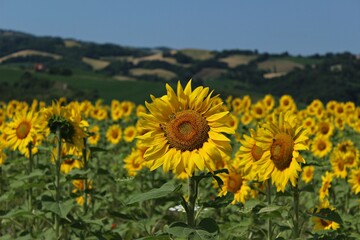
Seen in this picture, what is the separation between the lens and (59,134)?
6.40 metres

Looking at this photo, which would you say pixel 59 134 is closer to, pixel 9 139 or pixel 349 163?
pixel 9 139

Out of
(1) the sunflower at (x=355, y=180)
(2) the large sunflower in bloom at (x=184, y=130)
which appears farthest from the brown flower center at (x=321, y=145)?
(2) the large sunflower in bloom at (x=184, y=130)

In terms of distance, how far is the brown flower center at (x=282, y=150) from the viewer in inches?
200

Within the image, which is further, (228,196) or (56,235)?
(56,235)

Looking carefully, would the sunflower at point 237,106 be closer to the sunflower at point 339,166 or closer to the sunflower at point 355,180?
the sunflower at point 339,166

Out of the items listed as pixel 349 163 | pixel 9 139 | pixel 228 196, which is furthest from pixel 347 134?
pixel 228 196

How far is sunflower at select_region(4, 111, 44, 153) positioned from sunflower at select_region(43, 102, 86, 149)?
89cm

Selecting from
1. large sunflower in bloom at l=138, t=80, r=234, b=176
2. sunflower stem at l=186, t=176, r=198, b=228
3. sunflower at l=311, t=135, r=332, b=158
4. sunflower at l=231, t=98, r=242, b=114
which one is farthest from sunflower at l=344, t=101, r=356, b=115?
sunflower stem at l=186, t=176, r=198, b=228

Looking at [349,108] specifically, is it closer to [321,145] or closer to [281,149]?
[321,145]

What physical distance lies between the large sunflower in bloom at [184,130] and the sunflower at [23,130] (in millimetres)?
3393

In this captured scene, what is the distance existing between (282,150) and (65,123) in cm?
252

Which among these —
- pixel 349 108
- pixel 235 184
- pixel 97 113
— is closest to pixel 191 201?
pixel 235 184

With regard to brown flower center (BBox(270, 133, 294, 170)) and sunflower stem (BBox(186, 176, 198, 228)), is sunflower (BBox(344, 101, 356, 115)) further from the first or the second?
sunflower stem (BBox(186, 176, 198, 228))

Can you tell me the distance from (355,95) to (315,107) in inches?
1522
